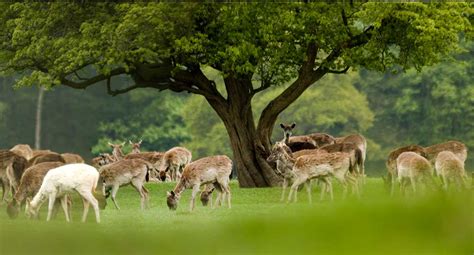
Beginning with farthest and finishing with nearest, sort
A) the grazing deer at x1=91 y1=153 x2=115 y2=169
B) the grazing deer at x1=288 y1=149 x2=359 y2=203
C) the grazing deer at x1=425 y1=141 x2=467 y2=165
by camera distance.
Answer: the grazing deer at x1=91 y1=153 x2=115 y2=169
the grazing deer at x1=425 y1=141 x2=467 y2=165
the grazing deer at x1=288 y1=149 x2=359 y2=203

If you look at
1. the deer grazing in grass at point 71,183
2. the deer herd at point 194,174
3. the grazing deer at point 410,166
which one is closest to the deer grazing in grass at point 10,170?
the deer herd at point 194,174

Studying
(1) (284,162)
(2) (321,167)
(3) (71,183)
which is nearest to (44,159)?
(1) (284,162)

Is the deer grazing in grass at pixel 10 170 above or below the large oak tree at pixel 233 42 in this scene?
below

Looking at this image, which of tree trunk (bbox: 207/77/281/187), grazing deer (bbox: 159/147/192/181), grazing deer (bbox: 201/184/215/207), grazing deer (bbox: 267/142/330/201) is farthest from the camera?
grazing deer (bbox: 159/147/192/181)

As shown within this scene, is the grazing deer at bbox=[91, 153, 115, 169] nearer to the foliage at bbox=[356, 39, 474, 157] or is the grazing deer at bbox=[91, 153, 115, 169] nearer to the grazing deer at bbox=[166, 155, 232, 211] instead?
the grazing deer at bbox=[166, 155, 232, 211]

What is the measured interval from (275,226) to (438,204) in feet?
1.62

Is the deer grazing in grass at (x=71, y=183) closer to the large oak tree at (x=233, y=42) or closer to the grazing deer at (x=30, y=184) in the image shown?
the grazing deer at (x=30, y=184)

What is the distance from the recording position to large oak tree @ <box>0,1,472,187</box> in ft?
88.2

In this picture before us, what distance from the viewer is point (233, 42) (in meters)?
27.5

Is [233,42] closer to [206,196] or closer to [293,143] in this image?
[293,143]

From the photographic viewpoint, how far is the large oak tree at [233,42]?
88.2 feet

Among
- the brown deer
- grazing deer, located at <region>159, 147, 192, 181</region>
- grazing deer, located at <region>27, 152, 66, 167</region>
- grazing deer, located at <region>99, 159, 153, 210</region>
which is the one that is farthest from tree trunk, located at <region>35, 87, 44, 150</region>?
grazing deer, located at <region>99, 159, 153, 210</region>

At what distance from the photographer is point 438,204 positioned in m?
3.09

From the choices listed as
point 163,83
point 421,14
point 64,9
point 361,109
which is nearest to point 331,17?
point 421,14
